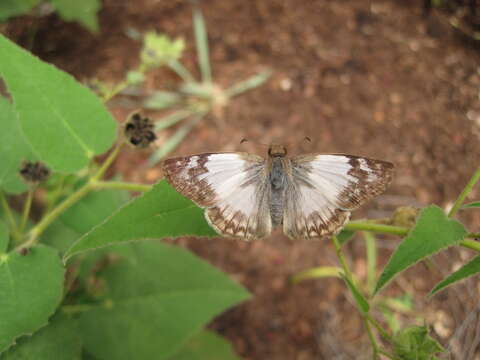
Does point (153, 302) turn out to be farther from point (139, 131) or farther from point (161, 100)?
point (161, 100)

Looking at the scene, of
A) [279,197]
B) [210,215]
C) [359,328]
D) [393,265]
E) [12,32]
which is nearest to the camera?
[393,265]

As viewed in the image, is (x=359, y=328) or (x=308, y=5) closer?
(x=359, y=328)

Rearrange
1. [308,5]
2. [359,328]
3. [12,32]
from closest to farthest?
[359,328] < [12,32] < [308,5]

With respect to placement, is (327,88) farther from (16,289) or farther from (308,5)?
(16,289)

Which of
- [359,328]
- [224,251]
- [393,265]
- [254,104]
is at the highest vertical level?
[254,104]

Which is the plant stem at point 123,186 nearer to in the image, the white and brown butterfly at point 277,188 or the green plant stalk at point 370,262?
the white and brown butterfly at point 277,188

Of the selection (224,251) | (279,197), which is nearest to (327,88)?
(224,251)

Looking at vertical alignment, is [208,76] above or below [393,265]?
above
